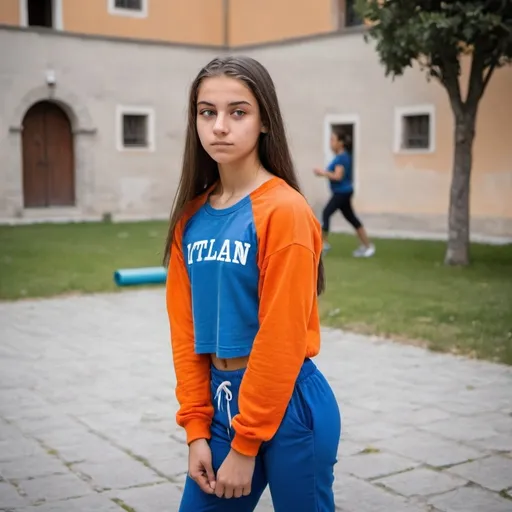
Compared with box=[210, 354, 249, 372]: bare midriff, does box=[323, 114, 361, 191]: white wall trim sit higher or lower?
higher

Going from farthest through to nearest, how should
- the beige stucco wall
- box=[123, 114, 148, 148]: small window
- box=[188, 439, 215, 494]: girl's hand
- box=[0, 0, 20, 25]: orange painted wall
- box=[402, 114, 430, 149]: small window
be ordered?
box=[123, 114, 148, 148]: small window < box=[0, 0, 20, 25]: orange painted wall < box=[402, 114, 430, 149]: small window < the beige stucco wall < box=[188, 439, 215, 494]: girl's hand

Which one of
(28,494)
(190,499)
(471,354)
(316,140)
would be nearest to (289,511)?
(190,499)

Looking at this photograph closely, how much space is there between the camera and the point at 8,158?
21.9 m

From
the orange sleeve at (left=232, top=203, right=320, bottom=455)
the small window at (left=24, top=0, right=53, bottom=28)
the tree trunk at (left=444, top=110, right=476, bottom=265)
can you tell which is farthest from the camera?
the small window at (left=24, top=0, right=53, bottom=28)

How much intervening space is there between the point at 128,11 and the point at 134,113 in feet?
9.00

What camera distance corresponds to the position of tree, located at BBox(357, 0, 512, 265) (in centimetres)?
1134

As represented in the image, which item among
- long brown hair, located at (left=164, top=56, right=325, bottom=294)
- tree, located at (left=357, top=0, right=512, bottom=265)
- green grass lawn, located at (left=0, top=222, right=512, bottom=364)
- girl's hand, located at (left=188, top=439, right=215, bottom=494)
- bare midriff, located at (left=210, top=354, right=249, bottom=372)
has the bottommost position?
green grass lawn, located at (left=0, top=222, right=512, bottom=364)

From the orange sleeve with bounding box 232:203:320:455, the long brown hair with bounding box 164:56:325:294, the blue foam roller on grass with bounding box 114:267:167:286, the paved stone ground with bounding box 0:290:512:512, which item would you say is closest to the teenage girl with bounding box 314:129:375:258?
the blue foam roller on grass with bounding box 114:267:167:286

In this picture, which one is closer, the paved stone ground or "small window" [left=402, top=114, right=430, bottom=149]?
the paved stone ground

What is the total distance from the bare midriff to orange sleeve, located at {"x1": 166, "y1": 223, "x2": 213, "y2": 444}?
0.06 m

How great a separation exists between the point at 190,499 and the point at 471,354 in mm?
5113

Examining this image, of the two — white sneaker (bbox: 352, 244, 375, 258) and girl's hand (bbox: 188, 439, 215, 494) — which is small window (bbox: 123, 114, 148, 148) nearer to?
white sneaker (bbox: 352, 244, 375, 258)

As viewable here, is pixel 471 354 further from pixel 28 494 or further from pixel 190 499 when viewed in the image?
pixel 190 499


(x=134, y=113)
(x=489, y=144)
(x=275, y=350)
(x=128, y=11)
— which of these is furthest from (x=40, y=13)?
(x=275, y=350)
